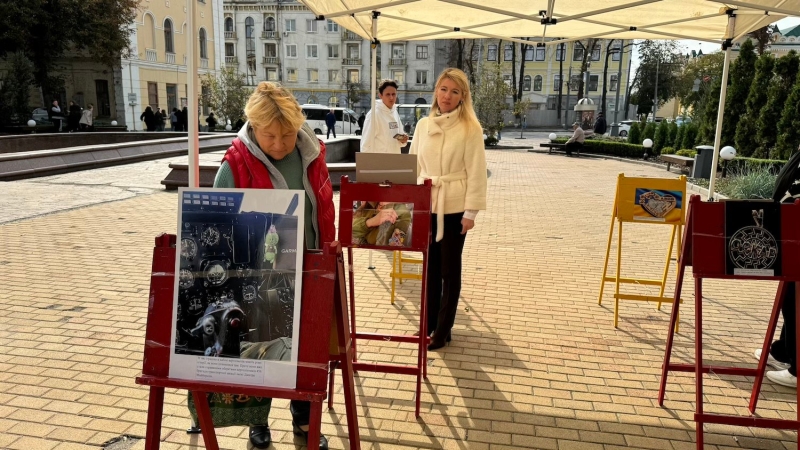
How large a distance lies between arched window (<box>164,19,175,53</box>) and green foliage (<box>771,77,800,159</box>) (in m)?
36.5

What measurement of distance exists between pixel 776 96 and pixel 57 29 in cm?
3143

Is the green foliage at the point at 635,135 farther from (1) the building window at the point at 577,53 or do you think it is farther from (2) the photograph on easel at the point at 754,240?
(1) the building window at the point at 577,53

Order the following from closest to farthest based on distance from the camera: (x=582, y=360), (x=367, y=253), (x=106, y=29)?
1. (x=582, y=360)
2. (x=367, y=253)
3. (x=106, y=29)

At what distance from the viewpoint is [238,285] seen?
81.4 inches

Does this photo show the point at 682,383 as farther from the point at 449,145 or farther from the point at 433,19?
the point at 433,19

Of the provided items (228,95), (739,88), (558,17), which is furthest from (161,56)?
(558,17)

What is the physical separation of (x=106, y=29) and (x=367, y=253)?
96.9 feet

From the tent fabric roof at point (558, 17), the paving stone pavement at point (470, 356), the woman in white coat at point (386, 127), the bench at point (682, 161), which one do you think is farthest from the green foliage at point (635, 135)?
the woman in white coat at point (386, 127)

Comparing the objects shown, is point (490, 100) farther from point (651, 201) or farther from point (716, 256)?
point (716, 256)

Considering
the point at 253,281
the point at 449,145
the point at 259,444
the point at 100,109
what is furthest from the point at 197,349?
the point at 100,109

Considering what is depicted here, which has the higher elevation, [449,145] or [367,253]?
[449,145]

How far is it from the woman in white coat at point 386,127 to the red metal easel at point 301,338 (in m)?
4.71

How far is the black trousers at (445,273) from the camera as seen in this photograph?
4031 mm

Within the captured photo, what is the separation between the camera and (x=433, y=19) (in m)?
5.72
